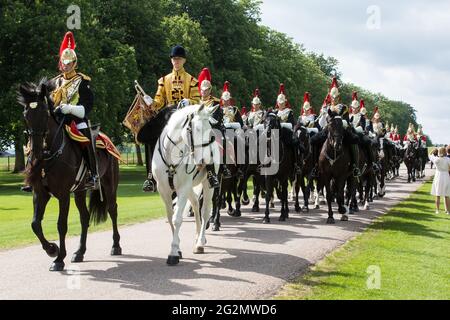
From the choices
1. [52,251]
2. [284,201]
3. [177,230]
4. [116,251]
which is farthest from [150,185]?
[284,201]

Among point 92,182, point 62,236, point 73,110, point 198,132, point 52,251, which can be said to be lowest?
point 52,251

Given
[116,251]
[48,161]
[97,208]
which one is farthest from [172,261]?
[48,161]

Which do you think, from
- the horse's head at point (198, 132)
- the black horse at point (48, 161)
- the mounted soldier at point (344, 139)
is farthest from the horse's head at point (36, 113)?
the mounted soldier at point (344, 139)

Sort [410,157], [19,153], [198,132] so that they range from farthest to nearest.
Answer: [19,153], [410,157], [198,132]

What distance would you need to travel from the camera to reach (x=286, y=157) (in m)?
16.3

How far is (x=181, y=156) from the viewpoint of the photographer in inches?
382

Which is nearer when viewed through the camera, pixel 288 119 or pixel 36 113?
pixel 36 113

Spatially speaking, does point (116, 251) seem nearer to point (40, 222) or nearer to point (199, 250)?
point (199, 250)

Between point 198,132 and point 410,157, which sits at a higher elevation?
point 198,132

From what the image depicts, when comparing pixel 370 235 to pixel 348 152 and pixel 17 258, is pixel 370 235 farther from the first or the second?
pixel 17 258

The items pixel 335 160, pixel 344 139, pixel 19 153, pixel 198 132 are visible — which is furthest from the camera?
pixel 19 153

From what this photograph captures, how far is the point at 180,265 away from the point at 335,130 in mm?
7455

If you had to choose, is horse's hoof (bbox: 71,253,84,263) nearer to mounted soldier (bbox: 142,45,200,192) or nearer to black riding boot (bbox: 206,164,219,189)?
mounted soldier (bbox: 142,45,200,192)
